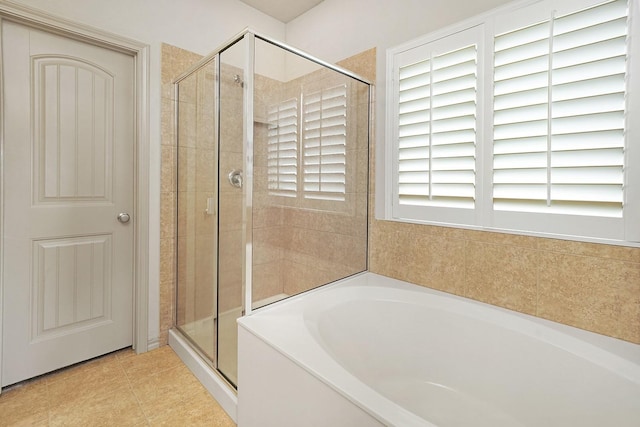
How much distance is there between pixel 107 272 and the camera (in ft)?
6.52

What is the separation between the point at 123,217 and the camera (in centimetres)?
201

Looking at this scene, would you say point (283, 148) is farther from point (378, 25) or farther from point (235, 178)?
point (378, 25)

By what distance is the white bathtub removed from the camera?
1016mm

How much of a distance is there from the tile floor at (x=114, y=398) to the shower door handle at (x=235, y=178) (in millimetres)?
1144

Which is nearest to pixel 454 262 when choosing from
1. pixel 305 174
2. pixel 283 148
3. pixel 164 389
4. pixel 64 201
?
pixel 305 174

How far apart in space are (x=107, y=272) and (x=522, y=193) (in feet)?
7.89

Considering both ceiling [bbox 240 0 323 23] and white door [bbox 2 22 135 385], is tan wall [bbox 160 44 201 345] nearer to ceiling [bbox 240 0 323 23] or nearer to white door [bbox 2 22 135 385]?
white door [bbox 2 22 135 385]

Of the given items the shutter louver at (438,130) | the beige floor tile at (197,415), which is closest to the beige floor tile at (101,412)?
the beige floor tile at (197,415)

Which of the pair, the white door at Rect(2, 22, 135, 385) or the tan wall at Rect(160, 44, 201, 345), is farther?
the tan wall at Rect(160, 44, 201, 345)

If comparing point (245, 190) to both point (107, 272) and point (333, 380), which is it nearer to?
point (333, 380)

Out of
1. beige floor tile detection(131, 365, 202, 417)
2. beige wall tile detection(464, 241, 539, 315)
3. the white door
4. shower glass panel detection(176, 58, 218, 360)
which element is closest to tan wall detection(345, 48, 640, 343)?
beige wall tile detection(464, 241, 539, 315)

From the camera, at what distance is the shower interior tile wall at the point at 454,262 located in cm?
126

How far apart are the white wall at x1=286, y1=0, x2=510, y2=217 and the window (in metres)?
0.10

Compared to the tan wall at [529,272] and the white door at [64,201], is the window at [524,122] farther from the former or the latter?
the white door at [64,201]
